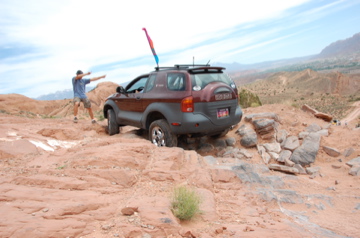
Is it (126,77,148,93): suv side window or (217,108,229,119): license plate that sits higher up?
(126,77,148,93): suv side window

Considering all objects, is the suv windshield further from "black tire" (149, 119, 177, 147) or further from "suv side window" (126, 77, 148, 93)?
"suv side window" (126, 77, 148, 93)

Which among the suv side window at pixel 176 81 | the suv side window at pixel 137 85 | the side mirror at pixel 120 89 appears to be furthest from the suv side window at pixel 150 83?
the side mirror at pixel 120 89

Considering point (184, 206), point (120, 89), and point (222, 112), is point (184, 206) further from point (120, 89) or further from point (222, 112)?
point (120, 89)

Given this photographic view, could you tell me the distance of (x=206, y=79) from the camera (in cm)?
577

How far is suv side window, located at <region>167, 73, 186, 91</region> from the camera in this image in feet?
18.4

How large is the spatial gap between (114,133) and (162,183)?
14.5ft

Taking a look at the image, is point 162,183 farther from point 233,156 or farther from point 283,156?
point 283,156

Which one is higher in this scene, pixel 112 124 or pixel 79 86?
pixel 79 86

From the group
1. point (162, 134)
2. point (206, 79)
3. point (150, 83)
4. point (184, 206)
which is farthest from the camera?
point (150, 83)

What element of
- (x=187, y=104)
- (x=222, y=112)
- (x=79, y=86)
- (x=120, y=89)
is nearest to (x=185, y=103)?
(x=187, y=104)

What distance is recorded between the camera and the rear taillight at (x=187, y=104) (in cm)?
540

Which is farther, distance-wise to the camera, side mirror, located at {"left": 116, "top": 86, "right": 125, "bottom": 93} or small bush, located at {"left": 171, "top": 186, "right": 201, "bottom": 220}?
side mirror, located at {"left": 116, "top": 86, "right": 125, "bottom": 93}

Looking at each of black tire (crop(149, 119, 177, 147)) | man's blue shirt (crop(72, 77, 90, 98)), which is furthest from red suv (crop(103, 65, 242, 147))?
man's blue shirt (crop(72, 77, 90, 98))

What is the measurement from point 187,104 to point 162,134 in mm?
989
